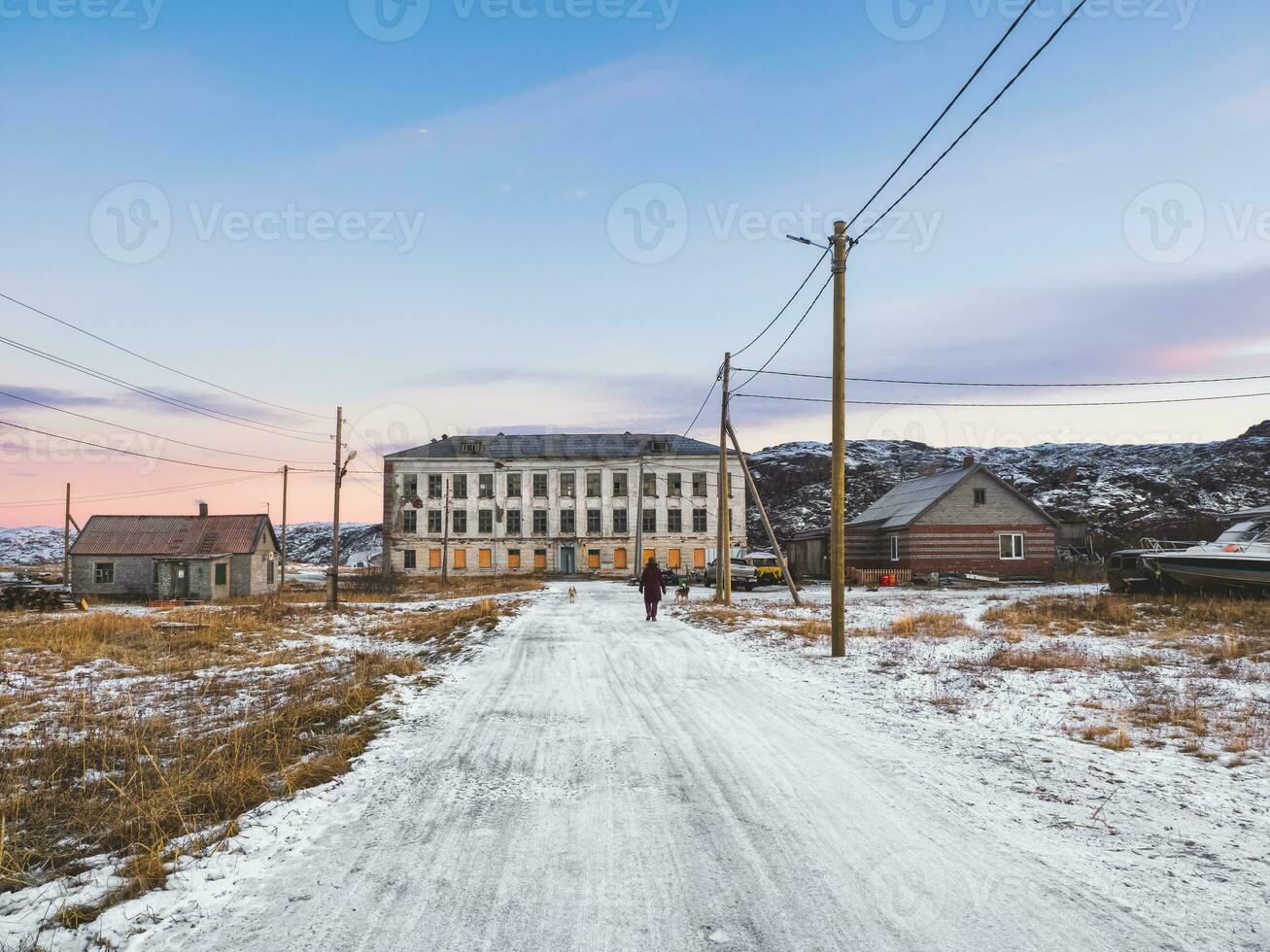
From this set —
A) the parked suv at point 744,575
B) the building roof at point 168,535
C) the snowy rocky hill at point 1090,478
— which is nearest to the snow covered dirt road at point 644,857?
the parked suv at point 744,575

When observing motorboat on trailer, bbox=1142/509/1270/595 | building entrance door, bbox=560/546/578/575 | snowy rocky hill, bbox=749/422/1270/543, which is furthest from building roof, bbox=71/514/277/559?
snowy rocky hill, bbox=749/422/1270/543

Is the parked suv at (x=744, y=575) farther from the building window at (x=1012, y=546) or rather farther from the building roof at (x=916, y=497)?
the building window at (x=1012, y=546)

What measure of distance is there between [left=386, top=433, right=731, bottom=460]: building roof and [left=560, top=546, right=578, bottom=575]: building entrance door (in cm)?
748

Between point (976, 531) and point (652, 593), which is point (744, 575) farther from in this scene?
point (652, 593)

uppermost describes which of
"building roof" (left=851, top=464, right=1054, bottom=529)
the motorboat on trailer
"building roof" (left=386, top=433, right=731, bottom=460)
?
"building roof" (left=386, top=433, right=731, bottom=460)

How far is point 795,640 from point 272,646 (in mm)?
12088

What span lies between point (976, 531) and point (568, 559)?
31.3 meters

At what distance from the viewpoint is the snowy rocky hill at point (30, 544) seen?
142m

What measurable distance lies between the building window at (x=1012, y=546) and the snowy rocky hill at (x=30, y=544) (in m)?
156

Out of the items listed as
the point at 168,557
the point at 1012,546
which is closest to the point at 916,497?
the point at 1012,546

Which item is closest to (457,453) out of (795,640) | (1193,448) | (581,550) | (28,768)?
(581,550)

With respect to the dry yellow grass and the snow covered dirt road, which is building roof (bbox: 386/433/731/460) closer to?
the dry yellow grass

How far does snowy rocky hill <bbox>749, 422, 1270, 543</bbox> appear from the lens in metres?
100

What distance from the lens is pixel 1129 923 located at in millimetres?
3486
